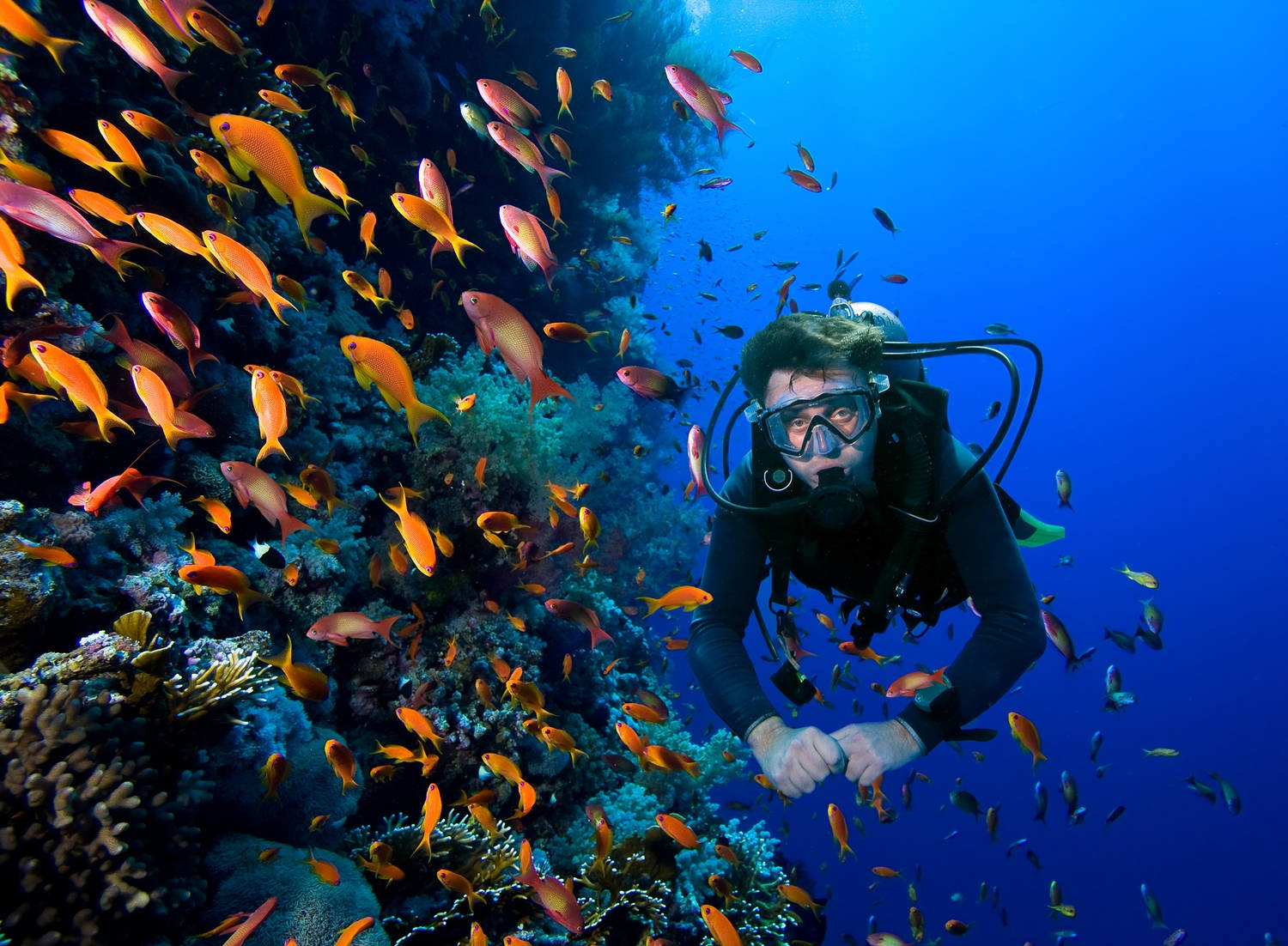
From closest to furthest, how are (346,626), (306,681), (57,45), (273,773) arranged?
(273,773)
(306,681)
(346,626)
(57,45)

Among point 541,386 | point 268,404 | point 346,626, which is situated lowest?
point 346,626

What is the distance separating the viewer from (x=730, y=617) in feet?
9.12

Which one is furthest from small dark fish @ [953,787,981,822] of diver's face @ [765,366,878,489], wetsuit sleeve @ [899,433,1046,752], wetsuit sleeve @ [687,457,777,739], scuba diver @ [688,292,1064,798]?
diver's face @ [765,366,878,489]

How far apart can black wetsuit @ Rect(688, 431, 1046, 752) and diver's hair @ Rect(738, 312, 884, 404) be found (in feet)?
1.73

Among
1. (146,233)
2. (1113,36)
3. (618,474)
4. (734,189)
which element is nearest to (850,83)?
(734,189)

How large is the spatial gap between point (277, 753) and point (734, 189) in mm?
98182

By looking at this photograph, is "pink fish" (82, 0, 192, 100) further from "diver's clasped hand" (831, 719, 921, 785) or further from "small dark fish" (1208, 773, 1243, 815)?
"small dark fish" (1208, 773, 1243, 815)

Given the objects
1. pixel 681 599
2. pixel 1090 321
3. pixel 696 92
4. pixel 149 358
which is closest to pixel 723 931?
pixel 681 599

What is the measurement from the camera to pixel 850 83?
80.9 metres

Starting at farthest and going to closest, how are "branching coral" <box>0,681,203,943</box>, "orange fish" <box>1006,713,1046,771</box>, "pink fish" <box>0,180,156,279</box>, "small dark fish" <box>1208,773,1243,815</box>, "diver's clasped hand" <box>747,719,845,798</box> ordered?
1. "small dark fish" <box>1208,773,1243,815</box>
2. "orange fish" <box>1006,713,1046,771</box>
3. "pink fish" <box>0,180,156,279</box>
4. "branching coral" <box>0,681,203,943</box>
5. "diver's clasped hand" <box>747,719,845,798</box>

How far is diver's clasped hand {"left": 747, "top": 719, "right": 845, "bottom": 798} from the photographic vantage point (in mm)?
1932

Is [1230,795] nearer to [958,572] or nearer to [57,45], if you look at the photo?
[958,572]

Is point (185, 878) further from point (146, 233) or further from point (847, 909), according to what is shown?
point (847, 909)

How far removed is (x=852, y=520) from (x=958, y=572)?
59 centimetres
